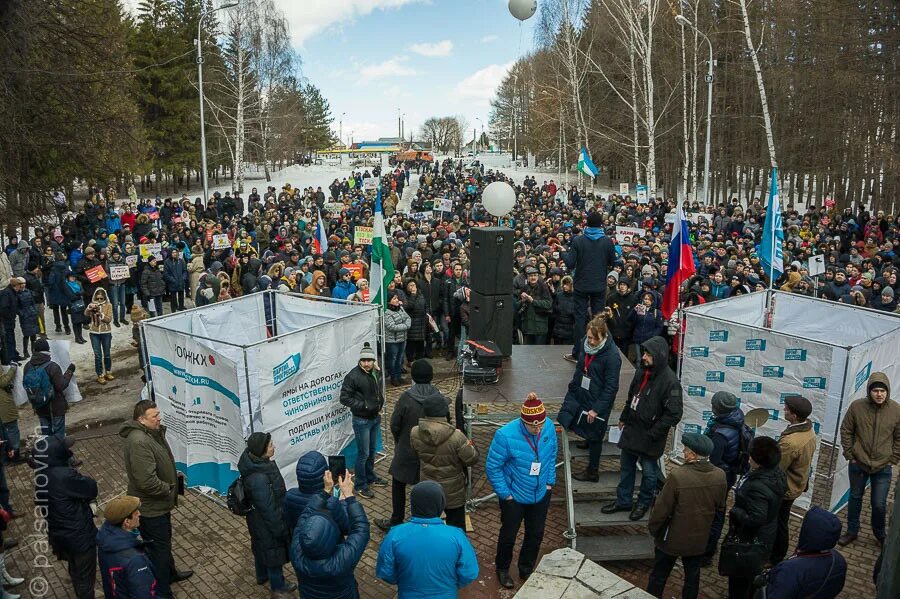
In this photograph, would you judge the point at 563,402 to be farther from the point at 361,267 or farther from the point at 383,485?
the point at 361,267

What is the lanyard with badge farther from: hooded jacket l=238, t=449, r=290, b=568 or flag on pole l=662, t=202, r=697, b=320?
flag on pole l=662, t=202, r=697, b=320

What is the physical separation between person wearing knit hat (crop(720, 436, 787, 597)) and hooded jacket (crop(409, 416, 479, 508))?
7.39 feet

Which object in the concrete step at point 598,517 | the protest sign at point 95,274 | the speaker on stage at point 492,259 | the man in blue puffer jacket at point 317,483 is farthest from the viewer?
the protest sign at point 95,274

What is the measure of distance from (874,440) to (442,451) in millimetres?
4342

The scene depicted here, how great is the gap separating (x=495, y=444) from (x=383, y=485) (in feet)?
9.97

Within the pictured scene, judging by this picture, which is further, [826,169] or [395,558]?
[826,169]

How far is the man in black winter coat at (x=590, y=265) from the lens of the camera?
875 centimetres

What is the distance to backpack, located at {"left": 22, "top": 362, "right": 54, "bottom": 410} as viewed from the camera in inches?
313

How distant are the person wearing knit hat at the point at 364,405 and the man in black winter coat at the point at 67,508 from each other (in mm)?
2749

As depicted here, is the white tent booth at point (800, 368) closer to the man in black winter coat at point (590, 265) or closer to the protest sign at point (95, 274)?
the man in black winter coat at point (590, 265)

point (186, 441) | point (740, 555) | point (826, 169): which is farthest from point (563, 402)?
point (826, 169)

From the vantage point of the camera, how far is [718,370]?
8.10 m

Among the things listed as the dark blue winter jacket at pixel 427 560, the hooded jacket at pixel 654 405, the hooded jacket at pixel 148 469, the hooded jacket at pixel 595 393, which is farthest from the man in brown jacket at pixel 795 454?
the hooded jacket at pixel 148 469

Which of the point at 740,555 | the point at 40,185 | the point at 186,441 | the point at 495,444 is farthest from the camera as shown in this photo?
the point at 40,185
